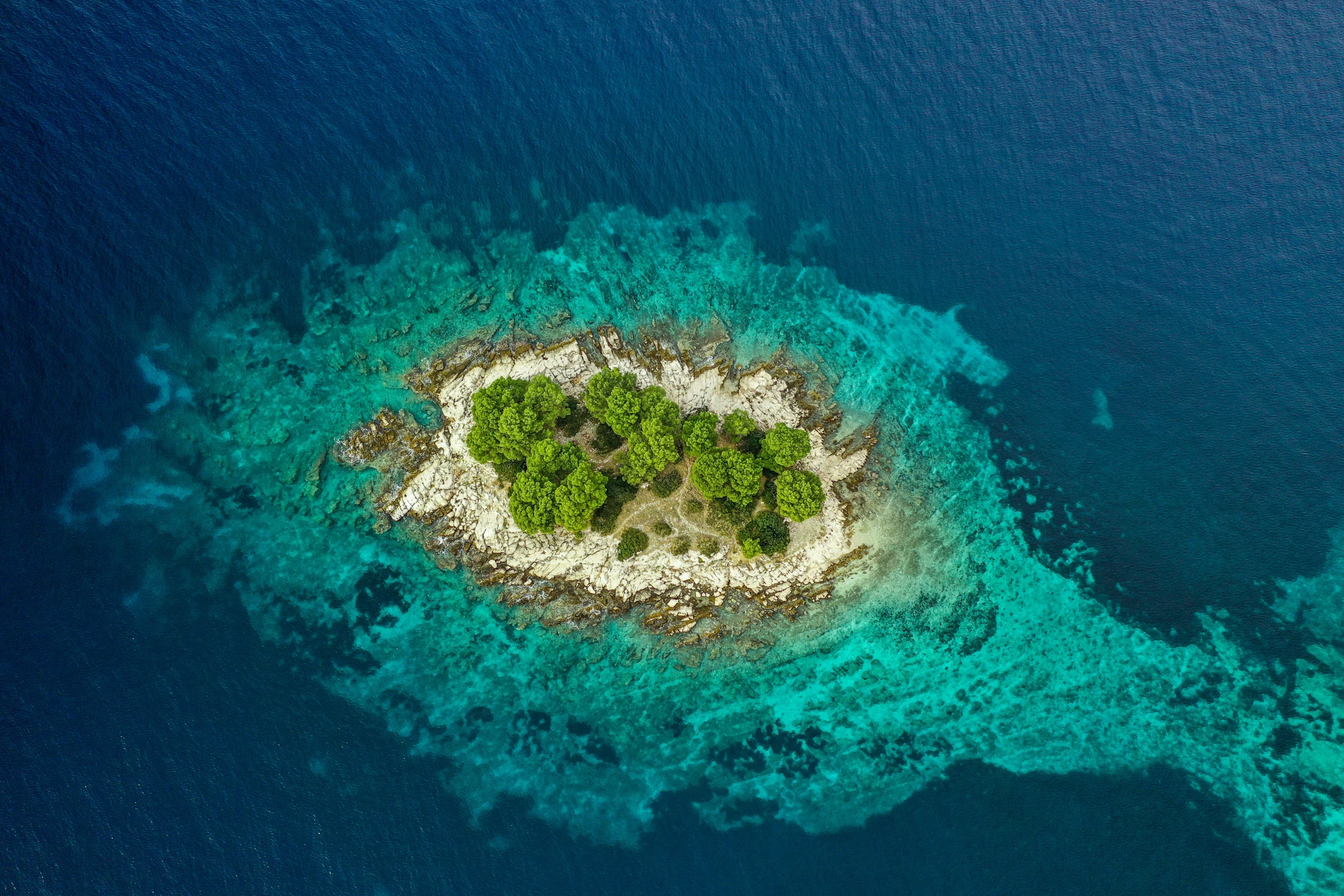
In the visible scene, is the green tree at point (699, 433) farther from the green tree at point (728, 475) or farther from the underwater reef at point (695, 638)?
the underwater reef at point (695, 638)

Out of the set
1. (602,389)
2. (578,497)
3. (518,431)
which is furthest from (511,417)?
(578,497)

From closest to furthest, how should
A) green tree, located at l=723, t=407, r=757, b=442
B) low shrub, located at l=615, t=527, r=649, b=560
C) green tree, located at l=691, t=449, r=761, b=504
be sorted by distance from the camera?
green tree, located at l=691, t=449, r=761, b=504 → low shrub, located at l=615, t=527, r=649, b=560 → green tree, located at l=723, t=407, r=757, b=442

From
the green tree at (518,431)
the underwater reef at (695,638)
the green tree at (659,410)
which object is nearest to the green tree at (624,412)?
the green tree at (659,410)

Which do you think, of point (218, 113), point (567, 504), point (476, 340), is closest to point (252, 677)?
point (567, 504)

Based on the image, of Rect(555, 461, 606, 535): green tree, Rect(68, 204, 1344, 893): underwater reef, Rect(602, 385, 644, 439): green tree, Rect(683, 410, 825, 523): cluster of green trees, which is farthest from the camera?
Rect(602, 385, 644, 439): green tree

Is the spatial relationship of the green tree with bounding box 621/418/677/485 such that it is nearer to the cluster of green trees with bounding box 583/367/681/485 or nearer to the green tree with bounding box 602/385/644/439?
the cluster of green trees with bounding box 583/367/681/485

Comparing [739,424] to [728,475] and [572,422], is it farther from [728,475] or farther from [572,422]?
[572,422]

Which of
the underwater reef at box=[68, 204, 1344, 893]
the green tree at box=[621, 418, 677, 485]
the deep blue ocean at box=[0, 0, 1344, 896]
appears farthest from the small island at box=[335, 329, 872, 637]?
the deep blue ocean at box=[0, 0, 1344, 896]
